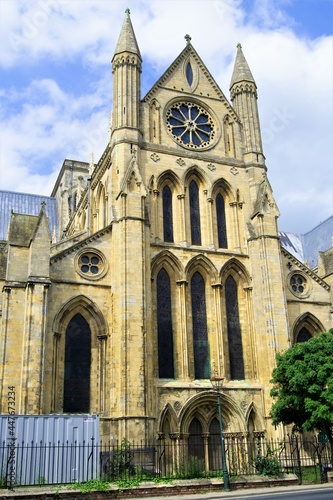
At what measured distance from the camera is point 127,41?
102 ft

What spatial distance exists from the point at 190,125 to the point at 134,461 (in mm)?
18760

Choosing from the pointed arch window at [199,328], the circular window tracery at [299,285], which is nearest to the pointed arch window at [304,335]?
the circular window tracery at [299,285]

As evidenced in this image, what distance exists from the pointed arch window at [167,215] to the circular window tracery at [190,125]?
316 cm

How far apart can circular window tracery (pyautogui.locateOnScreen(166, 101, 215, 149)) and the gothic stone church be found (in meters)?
0.08

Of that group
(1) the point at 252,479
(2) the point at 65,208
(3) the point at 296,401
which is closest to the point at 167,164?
(3) the point at 296,401

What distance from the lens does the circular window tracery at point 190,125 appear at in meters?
31.3

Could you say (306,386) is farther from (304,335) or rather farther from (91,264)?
(91,264)

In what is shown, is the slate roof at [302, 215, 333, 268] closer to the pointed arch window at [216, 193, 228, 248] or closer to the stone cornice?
the pointed arch window at [216, 193, 228, 248]

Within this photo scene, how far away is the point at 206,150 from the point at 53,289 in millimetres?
12282

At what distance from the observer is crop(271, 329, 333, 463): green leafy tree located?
22266 millimetres

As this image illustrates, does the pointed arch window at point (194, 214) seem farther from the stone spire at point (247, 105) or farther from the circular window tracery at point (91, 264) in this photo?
the circular window tracery at point (91, 264)

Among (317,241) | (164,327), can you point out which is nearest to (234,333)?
(164,327)

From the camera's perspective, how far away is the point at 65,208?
51.8 metres

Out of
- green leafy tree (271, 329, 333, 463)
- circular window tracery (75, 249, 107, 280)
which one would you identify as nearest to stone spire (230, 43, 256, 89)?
circular window tracery (75, 249, 107, 280)
